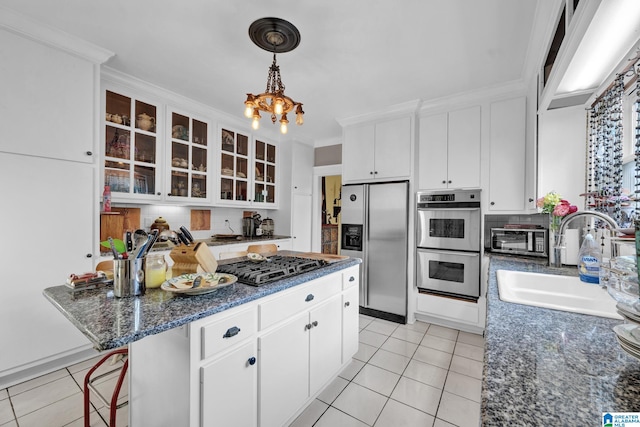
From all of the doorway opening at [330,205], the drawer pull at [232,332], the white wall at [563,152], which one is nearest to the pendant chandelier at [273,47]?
the drawer pull at [232,332]

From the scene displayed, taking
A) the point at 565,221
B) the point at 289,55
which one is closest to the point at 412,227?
the point at 565,221

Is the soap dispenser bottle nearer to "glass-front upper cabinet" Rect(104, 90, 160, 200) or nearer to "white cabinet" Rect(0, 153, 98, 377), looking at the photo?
"white cabinet" Rect(0, 153, 98, 377)

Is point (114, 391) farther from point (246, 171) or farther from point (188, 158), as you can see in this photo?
point (246, 171)

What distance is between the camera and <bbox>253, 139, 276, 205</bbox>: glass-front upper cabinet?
399 cm

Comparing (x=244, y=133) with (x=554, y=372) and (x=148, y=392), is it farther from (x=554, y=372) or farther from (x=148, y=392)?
(x=554, y=372)

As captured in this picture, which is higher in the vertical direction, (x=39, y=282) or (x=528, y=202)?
(x=528, y=202)

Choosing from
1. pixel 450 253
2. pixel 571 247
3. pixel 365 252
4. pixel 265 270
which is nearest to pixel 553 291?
pixel 571 247

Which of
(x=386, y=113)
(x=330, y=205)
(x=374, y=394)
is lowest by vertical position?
(x=374, y=394)

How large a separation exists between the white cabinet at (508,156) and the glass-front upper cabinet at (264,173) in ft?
9.51

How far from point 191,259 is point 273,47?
5.39ft

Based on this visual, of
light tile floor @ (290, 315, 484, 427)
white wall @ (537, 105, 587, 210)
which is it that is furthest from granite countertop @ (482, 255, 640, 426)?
white wall @ (537, 105, 587, 210)

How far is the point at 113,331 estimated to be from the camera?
84 cm

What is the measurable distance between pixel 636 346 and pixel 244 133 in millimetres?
3914

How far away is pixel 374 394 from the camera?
6.18ft
